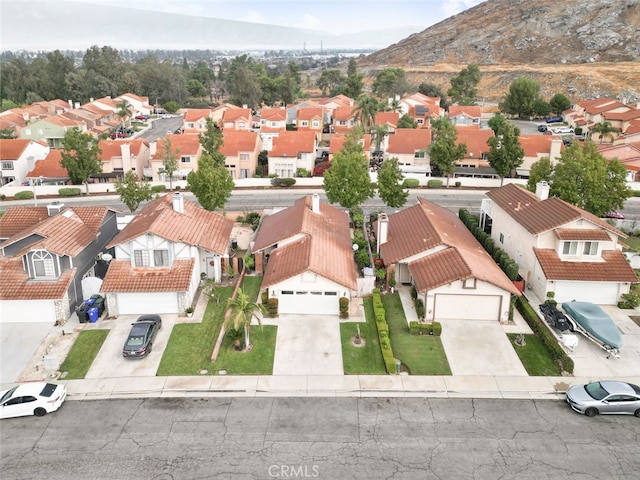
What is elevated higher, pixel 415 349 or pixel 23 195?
pixel 23 195

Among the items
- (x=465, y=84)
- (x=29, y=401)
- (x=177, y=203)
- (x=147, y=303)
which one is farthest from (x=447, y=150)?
(x=465, y=84)

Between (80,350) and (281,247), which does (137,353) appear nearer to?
(80,350)

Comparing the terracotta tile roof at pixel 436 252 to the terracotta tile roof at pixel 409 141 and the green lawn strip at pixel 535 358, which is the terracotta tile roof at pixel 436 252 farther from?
the terracotta tile roof at pixel 409 141

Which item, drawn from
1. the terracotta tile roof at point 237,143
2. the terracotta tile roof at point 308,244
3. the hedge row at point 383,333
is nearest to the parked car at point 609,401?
the hedge row at point 383,333

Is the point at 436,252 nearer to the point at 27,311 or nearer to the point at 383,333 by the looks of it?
the point at 383,333

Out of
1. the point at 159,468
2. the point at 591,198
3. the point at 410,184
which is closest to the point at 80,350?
the point at 159,468

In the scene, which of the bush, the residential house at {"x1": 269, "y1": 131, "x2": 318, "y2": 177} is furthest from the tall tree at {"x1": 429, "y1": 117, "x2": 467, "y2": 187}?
the bush
